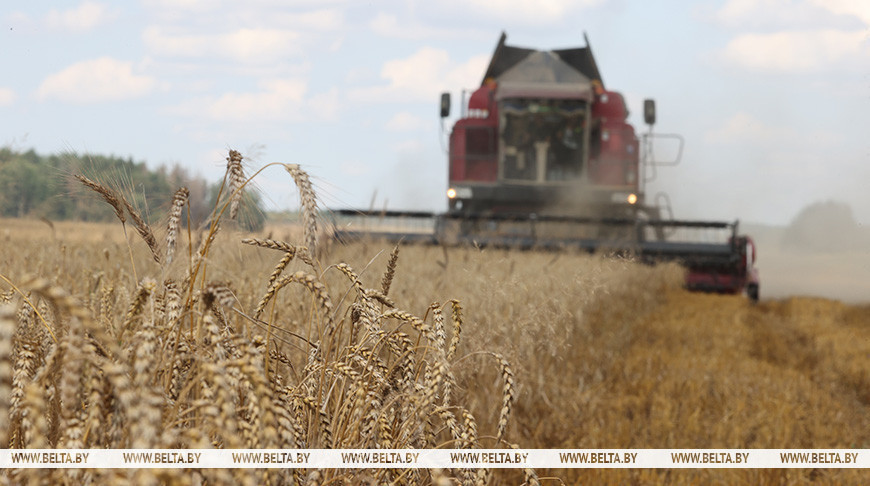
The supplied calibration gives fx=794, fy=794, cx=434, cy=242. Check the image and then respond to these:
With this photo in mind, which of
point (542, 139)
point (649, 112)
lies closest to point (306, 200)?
point (542, 139)

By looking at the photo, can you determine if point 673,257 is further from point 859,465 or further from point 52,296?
point 52,296

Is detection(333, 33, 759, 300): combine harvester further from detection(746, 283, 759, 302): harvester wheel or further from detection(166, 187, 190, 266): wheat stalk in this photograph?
detection(166, 187, 190, 266): wheat stalk

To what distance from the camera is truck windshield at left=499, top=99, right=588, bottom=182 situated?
11523mm

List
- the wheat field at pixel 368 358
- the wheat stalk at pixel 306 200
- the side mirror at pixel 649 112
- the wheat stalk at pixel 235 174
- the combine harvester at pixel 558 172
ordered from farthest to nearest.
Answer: the side mirror at pixel 649 112, the combine harvester at pixel 558 172, the wheat stalk at pixel 235 174, the wheat stalk at pixel 306 200, the wheat field at pixel 368 358

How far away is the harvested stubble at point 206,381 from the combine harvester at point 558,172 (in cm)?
886

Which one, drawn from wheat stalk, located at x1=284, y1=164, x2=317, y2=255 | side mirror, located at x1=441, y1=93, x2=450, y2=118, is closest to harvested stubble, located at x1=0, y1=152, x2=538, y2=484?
wheat stalk, located at x1=284, y1=164, x2=317, y2=255

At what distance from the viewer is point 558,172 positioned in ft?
38.4

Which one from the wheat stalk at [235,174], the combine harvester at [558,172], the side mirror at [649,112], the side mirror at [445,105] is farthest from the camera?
the side mirror at [445,105]

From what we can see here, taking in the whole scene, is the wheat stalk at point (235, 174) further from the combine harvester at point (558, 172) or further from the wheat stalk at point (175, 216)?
the combine harvester at point (558, 172)

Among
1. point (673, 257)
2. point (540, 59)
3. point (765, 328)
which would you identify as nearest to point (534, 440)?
point (765, 328)

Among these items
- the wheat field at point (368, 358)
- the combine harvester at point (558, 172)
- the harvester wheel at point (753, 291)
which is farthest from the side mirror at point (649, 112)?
the wheat field at point (368, 358)

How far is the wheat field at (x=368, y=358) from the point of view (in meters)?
0.98

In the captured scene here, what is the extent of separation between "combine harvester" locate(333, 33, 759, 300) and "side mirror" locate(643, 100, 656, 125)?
18mm

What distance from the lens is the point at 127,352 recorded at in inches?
46.0
